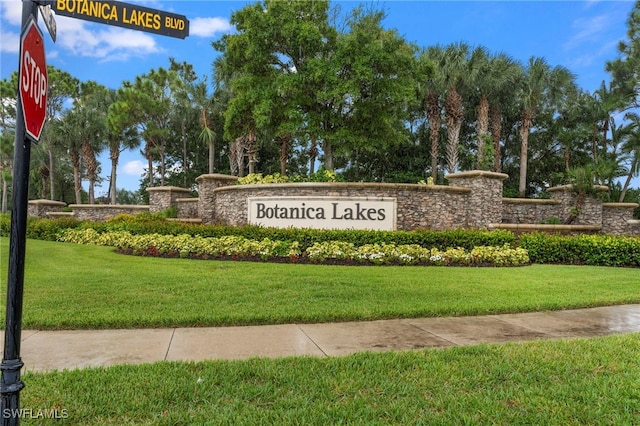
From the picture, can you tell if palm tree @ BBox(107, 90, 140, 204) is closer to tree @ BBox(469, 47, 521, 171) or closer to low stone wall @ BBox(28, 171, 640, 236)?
low stone wall @ BBox(28, 171, 640, 236)

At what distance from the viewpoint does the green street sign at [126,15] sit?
254 cm

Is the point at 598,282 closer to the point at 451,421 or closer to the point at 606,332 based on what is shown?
the point at 606,332

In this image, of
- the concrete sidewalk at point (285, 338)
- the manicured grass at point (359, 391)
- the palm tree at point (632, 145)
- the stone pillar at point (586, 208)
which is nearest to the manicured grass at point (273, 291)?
the concrete sidewalk at point (285, 338)

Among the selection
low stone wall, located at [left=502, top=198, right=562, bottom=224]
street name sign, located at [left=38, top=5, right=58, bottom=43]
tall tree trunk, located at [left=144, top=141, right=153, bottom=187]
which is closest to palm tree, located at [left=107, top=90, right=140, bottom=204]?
tall tree trunk, located at [left=144, top=141, right=153, bottom=187]

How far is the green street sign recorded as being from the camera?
254cm

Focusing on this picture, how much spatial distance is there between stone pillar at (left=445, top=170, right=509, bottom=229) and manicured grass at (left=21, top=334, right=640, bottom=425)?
34.2 feet

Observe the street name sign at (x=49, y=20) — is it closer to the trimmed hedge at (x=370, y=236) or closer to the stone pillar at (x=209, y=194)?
the trimmed hedge at (x=370, y=236)

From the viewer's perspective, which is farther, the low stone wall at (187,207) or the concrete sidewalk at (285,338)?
the low stone wall at (187,207)

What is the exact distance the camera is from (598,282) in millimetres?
8594

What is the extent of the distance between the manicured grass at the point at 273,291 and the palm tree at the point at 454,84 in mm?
15504

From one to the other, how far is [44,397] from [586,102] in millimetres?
30350

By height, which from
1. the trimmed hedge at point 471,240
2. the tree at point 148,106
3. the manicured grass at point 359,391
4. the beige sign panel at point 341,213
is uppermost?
the tree at point 148,106

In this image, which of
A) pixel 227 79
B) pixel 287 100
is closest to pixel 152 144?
pixel 227 79

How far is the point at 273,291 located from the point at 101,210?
1669 cm
